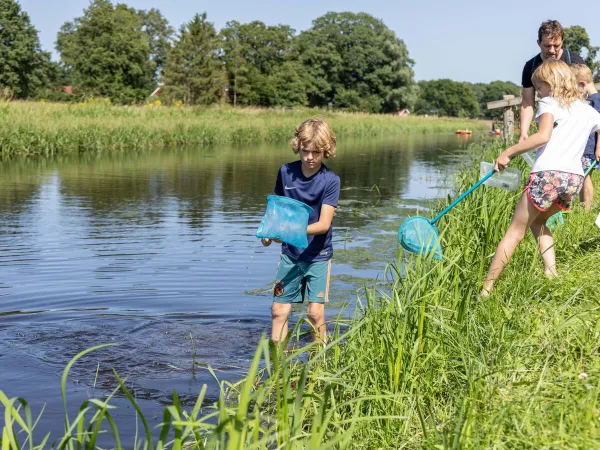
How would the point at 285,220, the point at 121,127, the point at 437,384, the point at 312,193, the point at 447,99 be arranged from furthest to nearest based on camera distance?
1. the point at 447,99
2. the point at 121,127
3. the point at 312,193
4. the point at 285,220
5. the point at 437,384

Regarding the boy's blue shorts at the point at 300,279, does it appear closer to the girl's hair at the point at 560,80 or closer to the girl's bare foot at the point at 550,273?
the girl's bare foot at the point at 550,273

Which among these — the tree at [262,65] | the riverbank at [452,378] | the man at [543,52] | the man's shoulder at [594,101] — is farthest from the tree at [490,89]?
the riverbank at [452,378]

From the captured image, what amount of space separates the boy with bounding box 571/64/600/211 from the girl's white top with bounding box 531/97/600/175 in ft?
5.87

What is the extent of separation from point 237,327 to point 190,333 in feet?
1.34

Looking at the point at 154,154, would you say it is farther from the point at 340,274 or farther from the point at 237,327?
the point at 237,327

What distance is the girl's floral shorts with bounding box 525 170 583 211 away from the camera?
4848 mm

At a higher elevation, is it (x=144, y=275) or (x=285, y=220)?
(x=285, y=220)

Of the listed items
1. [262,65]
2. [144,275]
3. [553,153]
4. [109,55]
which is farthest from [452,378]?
[262,65]

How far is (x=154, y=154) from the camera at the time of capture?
23219mm

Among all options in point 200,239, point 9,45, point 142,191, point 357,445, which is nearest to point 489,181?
point 357,445

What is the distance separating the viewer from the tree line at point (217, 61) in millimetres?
58062

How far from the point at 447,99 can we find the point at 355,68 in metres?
52.4

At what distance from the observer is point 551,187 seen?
4.85m

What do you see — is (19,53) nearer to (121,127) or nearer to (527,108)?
(121,127)
